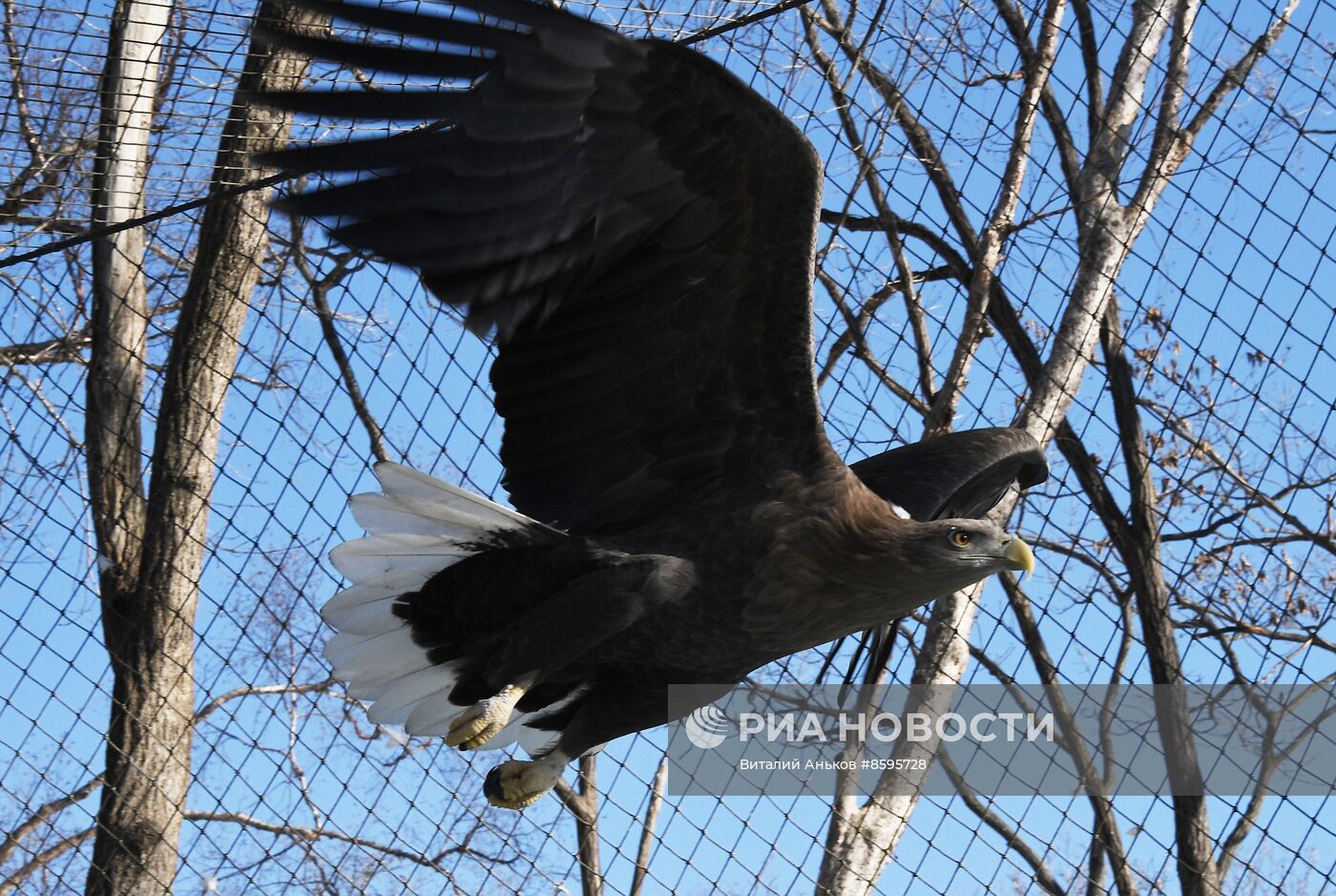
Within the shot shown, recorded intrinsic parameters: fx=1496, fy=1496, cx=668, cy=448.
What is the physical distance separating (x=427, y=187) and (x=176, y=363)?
3.20 meters

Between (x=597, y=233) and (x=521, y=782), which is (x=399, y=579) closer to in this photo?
(x=521, y=782)

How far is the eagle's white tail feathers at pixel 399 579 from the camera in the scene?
2779mm

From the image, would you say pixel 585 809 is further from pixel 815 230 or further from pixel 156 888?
pixel 815 230

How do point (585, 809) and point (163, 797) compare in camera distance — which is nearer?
point (163, 797)

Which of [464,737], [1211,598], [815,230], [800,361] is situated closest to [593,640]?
[464,737]

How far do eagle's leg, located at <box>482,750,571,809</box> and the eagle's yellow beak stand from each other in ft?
3.12

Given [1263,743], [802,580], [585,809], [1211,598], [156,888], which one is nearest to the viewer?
[802,580]

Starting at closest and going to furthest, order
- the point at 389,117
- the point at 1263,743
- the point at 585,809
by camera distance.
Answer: the point at 389,117, the point at 1263,743, the point at 585,809

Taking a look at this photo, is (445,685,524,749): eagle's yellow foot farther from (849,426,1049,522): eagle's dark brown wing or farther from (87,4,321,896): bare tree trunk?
(87,4,321,896): bare tree trunk

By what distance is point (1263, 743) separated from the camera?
5.02 meters

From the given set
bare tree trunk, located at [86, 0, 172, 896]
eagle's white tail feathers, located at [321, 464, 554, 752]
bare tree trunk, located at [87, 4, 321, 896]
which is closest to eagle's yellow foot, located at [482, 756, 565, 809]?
eagle's white tail feathers, located at [321, 464, 554, 752]

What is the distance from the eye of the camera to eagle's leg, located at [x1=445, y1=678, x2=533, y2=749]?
8.91 ft

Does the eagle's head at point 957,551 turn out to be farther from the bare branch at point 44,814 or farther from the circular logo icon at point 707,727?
the bare branch at point 44,814

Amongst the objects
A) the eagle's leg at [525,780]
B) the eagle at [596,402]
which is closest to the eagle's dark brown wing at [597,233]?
the eagle at [596,402]
